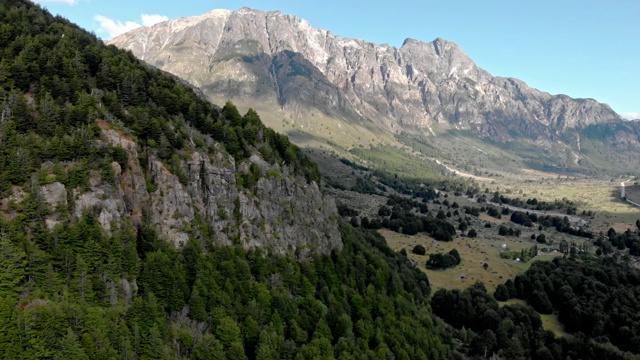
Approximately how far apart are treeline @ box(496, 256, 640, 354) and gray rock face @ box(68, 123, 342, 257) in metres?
65.0

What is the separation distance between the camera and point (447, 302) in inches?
A: 4269

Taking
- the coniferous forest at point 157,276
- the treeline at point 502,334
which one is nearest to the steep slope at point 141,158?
the coniferous forest at point 157,276

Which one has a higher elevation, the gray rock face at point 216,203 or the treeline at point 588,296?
the gray rock face at point 216,203

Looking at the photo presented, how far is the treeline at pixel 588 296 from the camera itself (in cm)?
9756

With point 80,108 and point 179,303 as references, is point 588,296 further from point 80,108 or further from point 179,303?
point 80,108

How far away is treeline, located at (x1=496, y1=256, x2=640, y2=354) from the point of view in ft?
320

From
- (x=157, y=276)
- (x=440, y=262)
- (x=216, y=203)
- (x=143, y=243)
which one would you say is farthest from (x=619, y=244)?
(x=143, y=243)

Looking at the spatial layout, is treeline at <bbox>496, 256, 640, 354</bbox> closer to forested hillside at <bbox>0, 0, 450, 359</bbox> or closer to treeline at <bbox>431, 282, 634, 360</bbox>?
treeline at <bbox>431, 282, 634, 360</bbox>

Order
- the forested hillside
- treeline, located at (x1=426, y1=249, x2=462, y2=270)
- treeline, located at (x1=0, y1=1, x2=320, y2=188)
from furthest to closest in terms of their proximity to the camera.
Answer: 1. treeline, located at (x1=426, y1=249, x2=462, y2=270)
2. treeline, located at (x1=0, y1=1, x2=320, y2=188)
3. the forested hillside

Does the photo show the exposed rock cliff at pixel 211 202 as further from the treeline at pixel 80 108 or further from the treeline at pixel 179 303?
the treeline at pixel 80 108

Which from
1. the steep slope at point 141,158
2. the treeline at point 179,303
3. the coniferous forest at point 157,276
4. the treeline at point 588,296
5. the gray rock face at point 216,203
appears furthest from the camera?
the treeline at point 588,296

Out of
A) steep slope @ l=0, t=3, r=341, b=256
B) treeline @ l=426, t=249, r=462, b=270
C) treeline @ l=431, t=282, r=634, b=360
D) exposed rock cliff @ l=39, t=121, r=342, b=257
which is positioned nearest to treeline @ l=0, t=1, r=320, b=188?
steep slope @ l=0, t=3, r=341, b=256

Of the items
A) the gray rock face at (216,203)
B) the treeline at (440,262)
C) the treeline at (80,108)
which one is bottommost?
the treeline at (440,262)

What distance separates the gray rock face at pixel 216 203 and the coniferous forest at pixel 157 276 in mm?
1512
